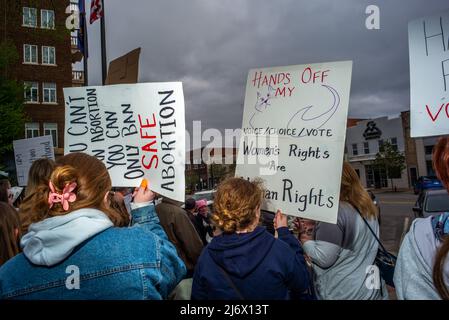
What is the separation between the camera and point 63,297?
1511 millimetres

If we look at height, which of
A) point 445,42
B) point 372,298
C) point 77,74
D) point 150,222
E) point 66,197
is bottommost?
point 372,298

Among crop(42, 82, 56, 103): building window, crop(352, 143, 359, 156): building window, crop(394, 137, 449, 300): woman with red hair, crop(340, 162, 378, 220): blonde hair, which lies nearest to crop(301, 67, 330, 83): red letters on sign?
crop(340, 162, 378, 220): blonde hair

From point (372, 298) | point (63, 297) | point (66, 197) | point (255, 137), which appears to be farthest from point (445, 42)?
point (63, 297)

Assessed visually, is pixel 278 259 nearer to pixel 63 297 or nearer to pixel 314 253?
pixel 314 253

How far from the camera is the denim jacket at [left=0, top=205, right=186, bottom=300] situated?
1.49 meters

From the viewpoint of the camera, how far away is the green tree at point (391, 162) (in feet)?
139

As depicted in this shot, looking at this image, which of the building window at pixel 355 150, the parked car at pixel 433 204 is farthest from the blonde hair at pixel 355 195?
the building window at pixel 355 150

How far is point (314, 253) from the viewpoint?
2.56 metres

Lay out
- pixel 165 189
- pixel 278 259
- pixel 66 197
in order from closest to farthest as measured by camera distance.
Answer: pixel 66 197 → pixel 278 259 → pixel 165 189

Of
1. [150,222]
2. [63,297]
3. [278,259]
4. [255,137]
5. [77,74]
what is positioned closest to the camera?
[63,297]

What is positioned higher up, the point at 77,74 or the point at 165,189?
the point at 77,74

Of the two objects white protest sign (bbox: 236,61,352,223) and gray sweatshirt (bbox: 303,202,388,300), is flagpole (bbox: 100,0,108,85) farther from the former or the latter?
gray sweatshirt (bbox: 303,202,388,300)

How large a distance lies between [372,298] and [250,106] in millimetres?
1710
